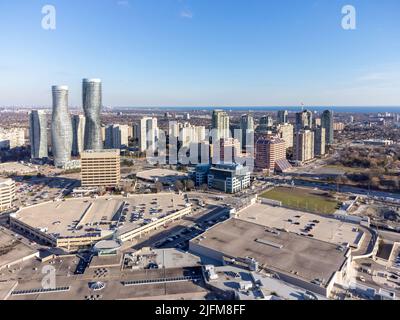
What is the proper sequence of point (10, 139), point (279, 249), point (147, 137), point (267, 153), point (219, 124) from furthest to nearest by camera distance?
point (10, 139) < point (147, 137) < point (219, 124) < point (267, 153) < point (279, 249)

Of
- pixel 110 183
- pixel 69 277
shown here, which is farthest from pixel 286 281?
pixel 110 183

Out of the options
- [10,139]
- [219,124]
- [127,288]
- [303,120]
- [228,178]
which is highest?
[303,120]

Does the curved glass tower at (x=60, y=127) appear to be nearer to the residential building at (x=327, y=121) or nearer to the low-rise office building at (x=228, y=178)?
the low-rise office building at (x=228, y=178)

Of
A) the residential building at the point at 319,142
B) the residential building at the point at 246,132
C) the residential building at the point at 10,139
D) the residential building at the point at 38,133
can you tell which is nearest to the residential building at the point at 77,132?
the residential building at the point at 38,133

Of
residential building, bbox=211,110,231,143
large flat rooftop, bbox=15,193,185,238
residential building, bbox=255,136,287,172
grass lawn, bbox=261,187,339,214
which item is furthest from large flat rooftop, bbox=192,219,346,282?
residential building, bbox=211,110,231,143

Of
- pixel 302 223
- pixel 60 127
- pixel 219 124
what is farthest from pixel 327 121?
pixel 60 127

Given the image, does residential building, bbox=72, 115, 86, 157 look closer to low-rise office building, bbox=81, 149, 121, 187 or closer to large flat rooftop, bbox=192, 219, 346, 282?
low-rise office building, bbox=81, 149, 121, 187

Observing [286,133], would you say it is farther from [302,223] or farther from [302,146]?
[302,223]
